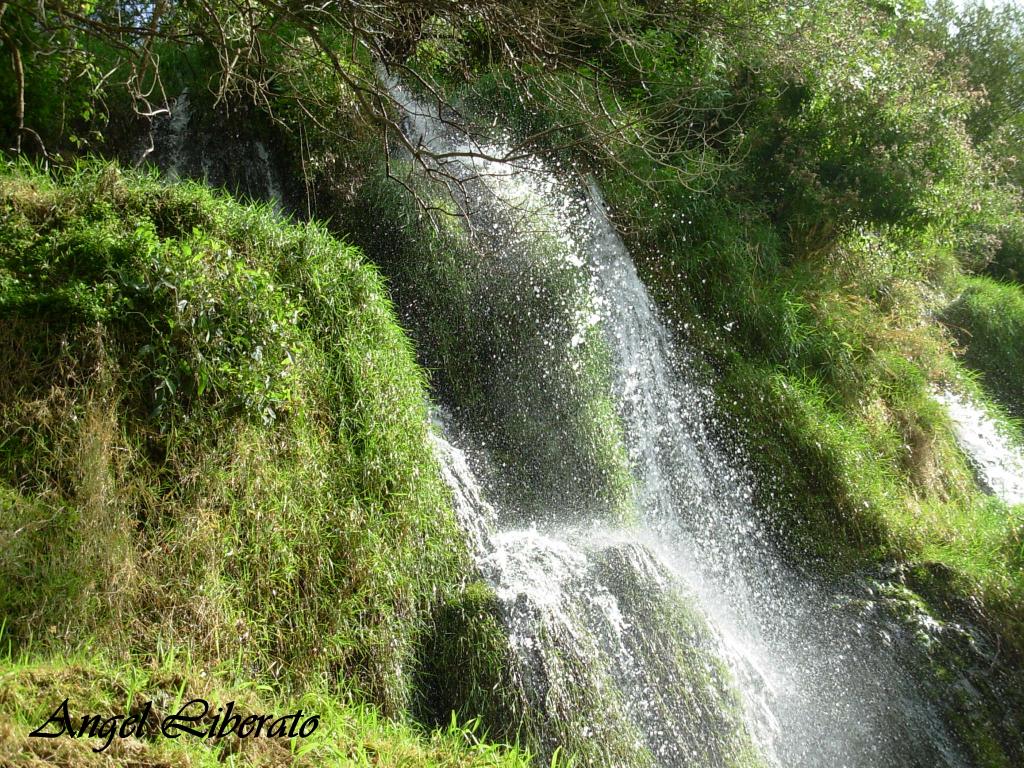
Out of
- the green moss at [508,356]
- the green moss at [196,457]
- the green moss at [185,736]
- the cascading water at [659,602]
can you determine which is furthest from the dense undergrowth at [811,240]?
the green moss at [185,736]

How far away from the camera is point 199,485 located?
161 inches

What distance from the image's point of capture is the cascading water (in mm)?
4832

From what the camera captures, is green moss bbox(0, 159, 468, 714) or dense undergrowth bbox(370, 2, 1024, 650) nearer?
green moss bbox(0, 159, 468, 714)

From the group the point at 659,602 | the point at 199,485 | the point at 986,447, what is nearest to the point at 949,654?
the point at 659,602

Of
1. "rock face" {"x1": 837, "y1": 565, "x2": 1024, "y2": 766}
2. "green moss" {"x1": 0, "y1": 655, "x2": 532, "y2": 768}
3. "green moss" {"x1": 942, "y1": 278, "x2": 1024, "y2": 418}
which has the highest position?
"green moss" {"x1": 942, "y1": 278, "x2": 1024, "y2": 418}

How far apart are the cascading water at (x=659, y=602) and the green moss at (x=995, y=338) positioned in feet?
20.2

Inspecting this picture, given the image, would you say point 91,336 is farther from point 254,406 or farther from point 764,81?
point 764,81

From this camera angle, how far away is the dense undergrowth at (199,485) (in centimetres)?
359

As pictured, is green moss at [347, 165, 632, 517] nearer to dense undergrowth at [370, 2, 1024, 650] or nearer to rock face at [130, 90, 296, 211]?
rock face at [130, 90, 296, 211]

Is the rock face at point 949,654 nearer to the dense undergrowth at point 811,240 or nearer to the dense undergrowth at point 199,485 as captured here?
the dense undergrowth at point 811,240

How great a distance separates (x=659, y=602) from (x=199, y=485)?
9.89ft

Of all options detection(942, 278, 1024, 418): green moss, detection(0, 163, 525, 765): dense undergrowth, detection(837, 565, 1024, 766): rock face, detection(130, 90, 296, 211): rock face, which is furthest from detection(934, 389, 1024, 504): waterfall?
detection(130, 90, 296, 211): rock face

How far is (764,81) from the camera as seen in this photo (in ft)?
30.1

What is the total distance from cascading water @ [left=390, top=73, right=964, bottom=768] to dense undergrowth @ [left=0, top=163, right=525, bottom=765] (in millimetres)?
607
